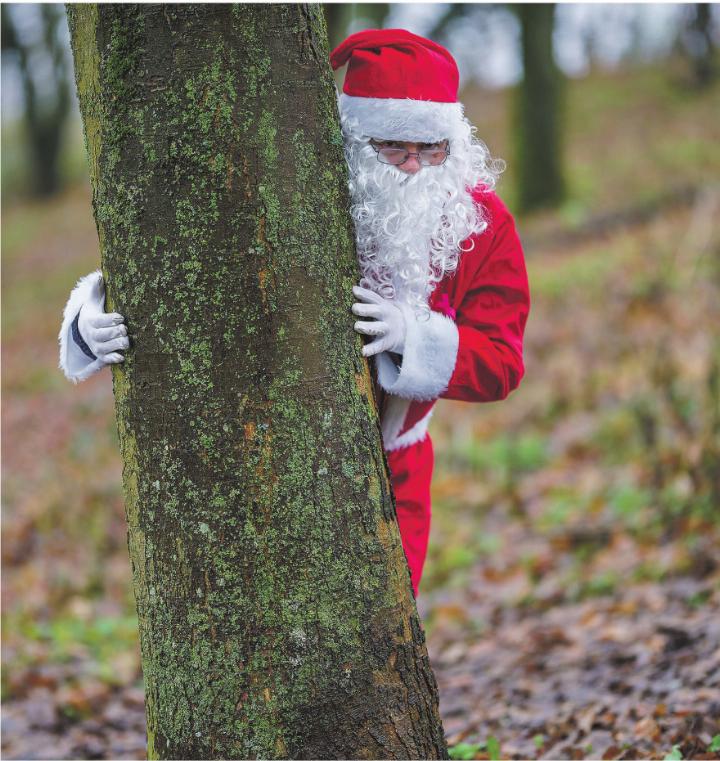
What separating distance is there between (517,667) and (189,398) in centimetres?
268

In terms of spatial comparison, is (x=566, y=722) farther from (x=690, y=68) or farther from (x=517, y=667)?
(x=690, y=68)

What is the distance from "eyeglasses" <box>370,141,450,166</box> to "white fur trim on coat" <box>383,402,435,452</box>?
795 mm

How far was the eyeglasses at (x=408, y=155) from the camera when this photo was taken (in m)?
2.41

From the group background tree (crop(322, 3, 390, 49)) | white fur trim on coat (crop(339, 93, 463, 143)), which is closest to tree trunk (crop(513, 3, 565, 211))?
background tree (crop(322, 3, 390, 49))

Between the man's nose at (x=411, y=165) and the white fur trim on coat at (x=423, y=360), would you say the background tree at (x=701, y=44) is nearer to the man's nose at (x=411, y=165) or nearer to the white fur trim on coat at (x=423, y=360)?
the man's nose at (x=411, y=165)

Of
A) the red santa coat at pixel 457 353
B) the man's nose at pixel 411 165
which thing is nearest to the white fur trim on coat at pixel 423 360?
the red santa coat at pixel 457 353

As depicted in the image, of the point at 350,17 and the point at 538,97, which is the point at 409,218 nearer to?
the point at 350,17

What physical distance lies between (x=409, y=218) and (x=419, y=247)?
90 mm

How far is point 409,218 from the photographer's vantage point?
240 centimetres

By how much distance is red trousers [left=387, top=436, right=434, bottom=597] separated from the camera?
107 inches

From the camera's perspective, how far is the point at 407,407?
2.57 m

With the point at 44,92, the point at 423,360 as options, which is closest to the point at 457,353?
the point at 423,360

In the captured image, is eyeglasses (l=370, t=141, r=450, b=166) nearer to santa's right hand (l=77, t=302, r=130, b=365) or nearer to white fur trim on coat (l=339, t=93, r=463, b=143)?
white fur trim on coat (l=339, t=93, r=463, b=143)

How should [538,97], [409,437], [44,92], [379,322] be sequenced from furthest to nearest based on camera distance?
[44,92], [538,97], [409,437], [379,322]
